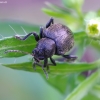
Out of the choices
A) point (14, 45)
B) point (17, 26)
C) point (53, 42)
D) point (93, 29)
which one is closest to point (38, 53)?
point (53, 42)

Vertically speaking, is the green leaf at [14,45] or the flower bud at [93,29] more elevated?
the flower bud at [93,29]


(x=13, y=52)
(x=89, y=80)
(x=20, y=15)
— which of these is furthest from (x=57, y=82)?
(x=20, y=15)

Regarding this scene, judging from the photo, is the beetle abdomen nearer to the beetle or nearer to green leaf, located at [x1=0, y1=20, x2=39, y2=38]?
the beetle

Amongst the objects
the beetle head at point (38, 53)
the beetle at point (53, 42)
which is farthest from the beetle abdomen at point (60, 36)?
the beetle head at point (38, 53)

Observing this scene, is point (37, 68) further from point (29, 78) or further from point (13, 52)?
point (29, 78)

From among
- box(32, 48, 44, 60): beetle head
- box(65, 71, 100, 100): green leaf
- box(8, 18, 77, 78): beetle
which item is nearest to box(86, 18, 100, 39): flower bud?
box(8, 18, 77, 78): beetle

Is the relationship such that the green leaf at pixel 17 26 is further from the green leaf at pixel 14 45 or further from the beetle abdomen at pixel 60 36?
the green leaf at pixel 14 45
